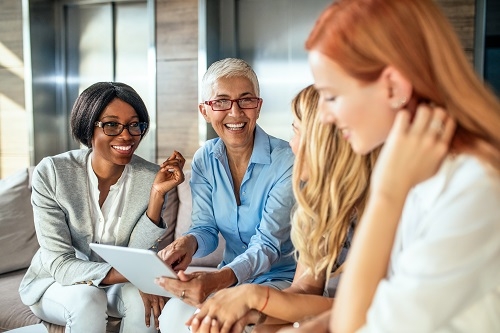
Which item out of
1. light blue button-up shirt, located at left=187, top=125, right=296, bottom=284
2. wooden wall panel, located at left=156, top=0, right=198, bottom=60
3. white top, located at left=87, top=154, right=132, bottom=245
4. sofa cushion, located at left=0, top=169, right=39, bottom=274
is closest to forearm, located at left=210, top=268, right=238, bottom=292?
light blue button-up shirt, located at left=187, top=125, right=296, bottom=284

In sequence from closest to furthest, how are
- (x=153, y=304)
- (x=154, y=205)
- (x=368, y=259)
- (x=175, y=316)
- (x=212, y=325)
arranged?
(x=368, y=259)
(x=212, y=325)
(x=175, y=316)
(x=153, y=304)
(x=154, y=205)

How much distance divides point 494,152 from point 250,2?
3.39 meters

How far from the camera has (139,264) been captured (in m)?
1.64

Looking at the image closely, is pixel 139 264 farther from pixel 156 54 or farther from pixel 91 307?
pixel 156 54

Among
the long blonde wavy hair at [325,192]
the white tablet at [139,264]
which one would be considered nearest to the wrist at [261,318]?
the long blonde wavy hair at [325,192]

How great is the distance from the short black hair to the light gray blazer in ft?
0.42

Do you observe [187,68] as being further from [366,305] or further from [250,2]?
[366,305]

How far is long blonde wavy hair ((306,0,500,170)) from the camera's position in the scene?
94 centimetres

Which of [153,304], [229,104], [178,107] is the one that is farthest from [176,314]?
[178,107]

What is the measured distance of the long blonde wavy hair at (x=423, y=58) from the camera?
942 millimetres

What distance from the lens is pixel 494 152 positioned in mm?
951

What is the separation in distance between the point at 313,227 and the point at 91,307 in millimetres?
939

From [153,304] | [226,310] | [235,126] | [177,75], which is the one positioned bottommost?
[153,304]

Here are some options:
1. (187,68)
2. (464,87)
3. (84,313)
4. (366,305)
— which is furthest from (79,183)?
(187,68)
